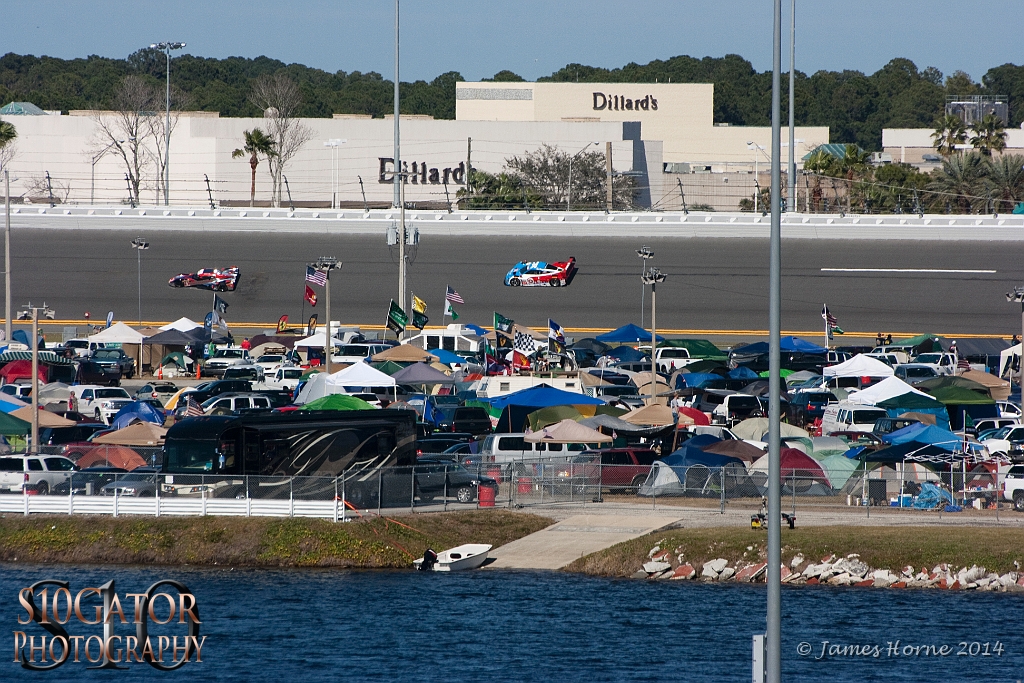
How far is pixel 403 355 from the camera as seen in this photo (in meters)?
42.1

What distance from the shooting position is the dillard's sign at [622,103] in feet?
443

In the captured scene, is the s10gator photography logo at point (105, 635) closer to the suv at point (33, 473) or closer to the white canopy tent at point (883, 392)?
the suv at point (33, 473)

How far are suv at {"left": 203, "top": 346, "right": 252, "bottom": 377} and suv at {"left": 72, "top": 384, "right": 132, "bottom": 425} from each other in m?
6.78

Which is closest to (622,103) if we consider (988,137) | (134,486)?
(988,137)

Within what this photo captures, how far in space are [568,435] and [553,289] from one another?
32.3 meters

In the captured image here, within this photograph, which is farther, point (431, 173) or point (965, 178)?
point (431, 173)

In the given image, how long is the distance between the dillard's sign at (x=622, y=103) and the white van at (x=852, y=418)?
103 metres

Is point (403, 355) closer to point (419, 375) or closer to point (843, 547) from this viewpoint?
point (419, 375)

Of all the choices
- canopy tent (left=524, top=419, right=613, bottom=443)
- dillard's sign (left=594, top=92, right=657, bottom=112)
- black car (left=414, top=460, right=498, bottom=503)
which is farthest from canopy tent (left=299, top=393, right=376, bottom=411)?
dillard's sign (left=594, top=92, right=657, bottom=112)

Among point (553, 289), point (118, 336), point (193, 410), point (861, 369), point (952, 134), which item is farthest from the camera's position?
point (952, 134)

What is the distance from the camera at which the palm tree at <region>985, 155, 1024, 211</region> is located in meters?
81.5

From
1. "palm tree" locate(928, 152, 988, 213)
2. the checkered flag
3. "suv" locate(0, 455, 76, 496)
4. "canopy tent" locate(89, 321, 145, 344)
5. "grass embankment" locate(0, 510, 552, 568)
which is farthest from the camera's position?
"palm tree" locate(928, 152, 988, 213)

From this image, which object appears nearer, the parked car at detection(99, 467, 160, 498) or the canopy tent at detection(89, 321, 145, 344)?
the parked car at detection(99, 467, 160, 498)

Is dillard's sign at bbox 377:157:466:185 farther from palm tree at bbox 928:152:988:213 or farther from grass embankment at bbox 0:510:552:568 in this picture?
grass embankment at bbox 0:510:552:568
